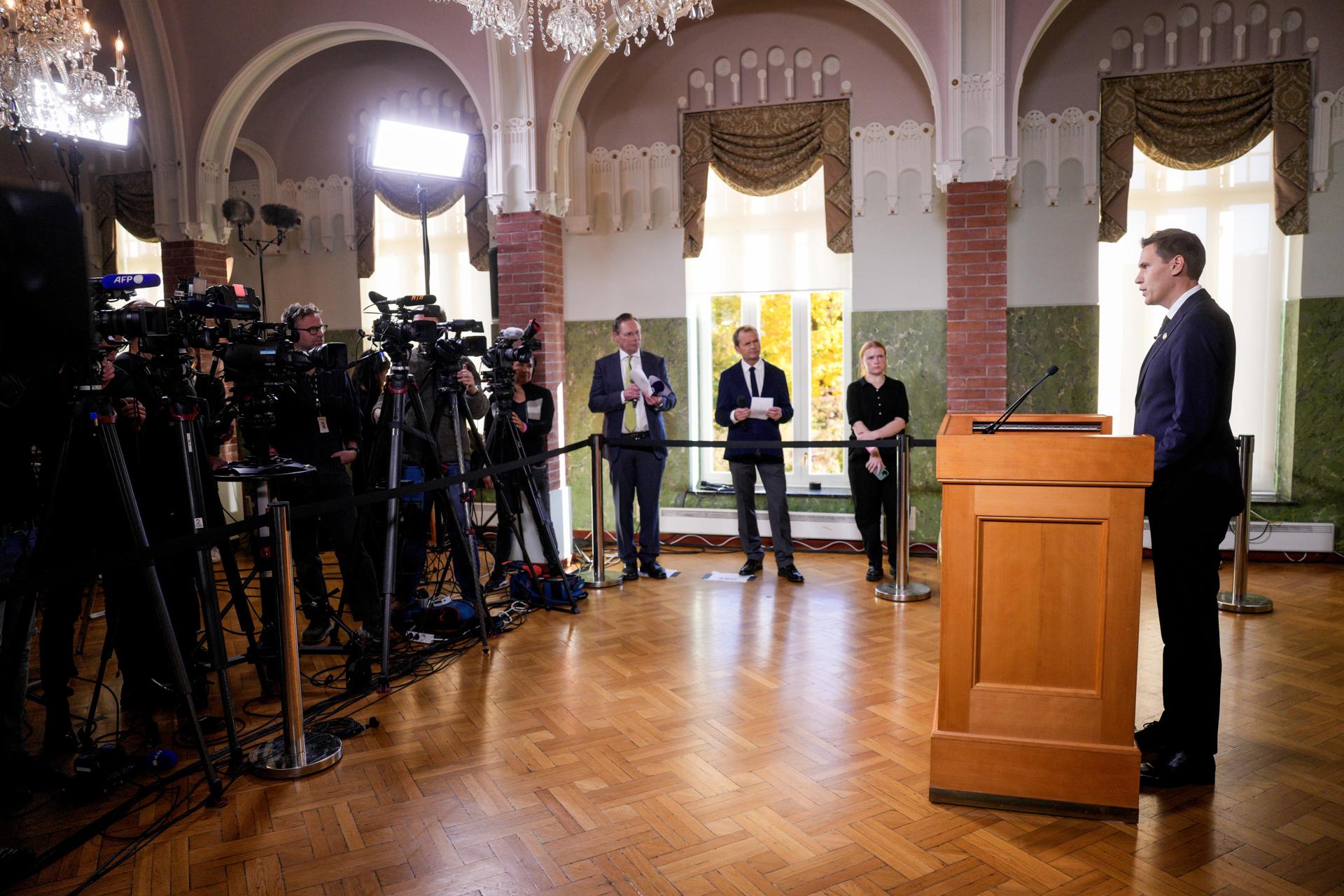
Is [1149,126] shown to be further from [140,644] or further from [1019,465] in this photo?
[140,644]

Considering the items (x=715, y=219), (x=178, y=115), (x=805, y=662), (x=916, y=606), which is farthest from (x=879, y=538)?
(x=178, y=115)

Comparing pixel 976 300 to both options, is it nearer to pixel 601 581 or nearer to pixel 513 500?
pixel 601 581

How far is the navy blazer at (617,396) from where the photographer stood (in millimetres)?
5777

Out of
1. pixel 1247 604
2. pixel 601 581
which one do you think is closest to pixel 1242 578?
pixel 1247 604

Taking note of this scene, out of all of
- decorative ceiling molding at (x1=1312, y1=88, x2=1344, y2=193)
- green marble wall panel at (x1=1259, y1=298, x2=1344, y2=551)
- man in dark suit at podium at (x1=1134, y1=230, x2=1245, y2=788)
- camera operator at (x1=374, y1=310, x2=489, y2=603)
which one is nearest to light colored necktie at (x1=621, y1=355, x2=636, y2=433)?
camera operator at (x1=374, y1=310, x2=489, y2=603)

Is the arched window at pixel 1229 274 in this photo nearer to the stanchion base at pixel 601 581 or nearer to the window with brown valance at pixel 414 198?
the stanchion base at pixel 601 581

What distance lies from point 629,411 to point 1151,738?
358cm

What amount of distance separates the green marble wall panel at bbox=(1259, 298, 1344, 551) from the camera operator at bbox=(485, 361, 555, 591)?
4.86 metres

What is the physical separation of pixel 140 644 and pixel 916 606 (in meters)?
3.78

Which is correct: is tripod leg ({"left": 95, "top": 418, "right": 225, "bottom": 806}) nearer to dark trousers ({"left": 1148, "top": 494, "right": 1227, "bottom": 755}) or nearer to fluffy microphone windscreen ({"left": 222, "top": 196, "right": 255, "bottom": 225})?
dark trousers ({"left": 1148, "top": 494, "right": 1227, "bottom": 755})

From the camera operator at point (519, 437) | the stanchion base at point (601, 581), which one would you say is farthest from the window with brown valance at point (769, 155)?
the stanchion base at point (601, 581)

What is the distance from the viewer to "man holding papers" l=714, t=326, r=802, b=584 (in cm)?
569

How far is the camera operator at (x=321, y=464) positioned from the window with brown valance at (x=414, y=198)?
2.47 metres

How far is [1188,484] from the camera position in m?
2.75
